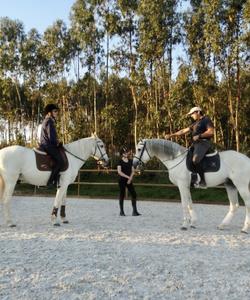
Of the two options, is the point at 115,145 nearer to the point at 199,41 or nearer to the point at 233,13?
the point at 199,41

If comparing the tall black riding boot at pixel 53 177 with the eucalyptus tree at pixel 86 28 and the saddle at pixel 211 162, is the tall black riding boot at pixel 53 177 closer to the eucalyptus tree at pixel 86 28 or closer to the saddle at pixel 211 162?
the saddle at pixel 211 162

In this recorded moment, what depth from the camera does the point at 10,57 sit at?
3812 centimetres

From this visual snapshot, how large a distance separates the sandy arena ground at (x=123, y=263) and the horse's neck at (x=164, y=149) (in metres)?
1.59

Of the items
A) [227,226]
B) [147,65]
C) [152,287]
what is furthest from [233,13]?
[152,287]

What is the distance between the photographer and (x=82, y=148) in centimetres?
1015

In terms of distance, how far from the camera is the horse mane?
9.38 m

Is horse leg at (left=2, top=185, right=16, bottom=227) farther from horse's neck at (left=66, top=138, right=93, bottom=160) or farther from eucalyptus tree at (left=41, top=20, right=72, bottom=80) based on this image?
eucalyptus tree at (left=41, top=20, right=72, bottom=80)

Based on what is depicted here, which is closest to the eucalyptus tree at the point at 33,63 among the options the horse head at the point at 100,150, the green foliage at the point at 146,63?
the green foliage at the point at 146,63

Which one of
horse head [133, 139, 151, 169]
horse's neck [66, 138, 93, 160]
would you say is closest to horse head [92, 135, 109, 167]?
horse's neck [66, 138, 93, 160]

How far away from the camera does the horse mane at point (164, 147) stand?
9383 millimetres

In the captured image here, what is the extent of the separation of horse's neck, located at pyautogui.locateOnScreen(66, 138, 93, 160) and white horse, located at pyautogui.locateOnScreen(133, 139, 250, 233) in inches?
54.6

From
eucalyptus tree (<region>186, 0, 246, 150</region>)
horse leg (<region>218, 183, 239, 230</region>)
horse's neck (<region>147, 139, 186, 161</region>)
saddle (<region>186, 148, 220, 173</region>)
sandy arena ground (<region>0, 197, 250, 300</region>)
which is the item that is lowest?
sandy arena ground (<region>0, 197, 250, 300</region>)

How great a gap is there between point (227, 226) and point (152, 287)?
17.4ft

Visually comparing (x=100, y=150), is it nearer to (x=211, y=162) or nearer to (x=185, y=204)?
(x=185, y=204)
